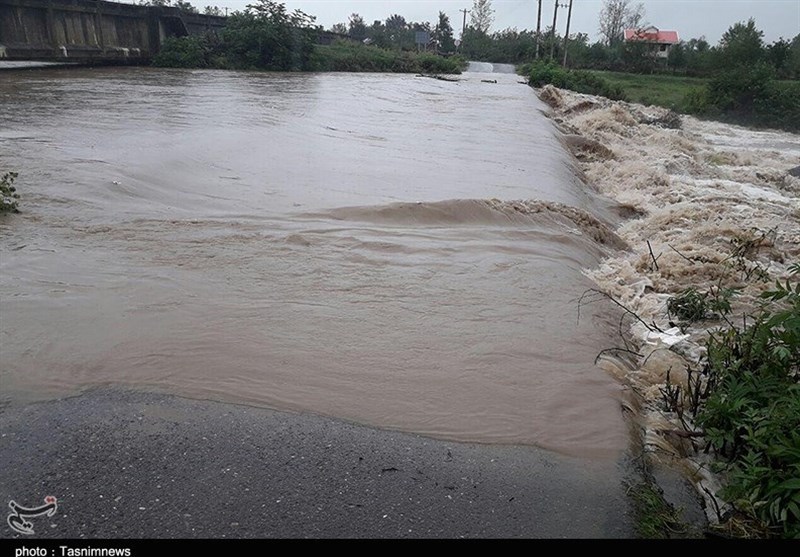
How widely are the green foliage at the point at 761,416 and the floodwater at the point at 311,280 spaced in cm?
60

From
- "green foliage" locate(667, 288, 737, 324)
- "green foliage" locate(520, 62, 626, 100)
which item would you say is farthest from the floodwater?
"green foliage" locate(520, 62, 626, 100)

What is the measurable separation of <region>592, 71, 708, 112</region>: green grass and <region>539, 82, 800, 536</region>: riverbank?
12.1 m

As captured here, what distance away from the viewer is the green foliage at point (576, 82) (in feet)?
108

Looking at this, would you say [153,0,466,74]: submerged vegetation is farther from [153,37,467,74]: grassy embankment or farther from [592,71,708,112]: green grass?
[592,71,708,112]: green grass

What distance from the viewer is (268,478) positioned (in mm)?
3207

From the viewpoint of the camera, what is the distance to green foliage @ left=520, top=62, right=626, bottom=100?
32906 mm

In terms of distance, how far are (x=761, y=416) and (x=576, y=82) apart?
34145 millimetres

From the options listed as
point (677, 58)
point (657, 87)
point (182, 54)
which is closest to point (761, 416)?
point (182, 54)

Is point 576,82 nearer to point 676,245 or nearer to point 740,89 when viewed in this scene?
point 740,89

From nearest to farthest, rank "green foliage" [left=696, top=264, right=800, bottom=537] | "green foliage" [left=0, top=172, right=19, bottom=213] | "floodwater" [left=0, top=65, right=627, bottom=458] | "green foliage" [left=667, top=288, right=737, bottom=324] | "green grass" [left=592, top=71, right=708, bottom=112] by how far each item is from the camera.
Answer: "green foliage" [left=696, top=264, right=800, bottom=537]
"floodwater" [left=0, top=65, right=627, bottom=458]
"green foliage" [left=667, top=288, right=737, bottom=324]
"green foliage" [left=0, top=172, right=19, bottom=213]
"green grass" [left=592, top=71, right=708, bottom=112]

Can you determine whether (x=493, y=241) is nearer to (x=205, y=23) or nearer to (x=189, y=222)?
(x=189, y=222)

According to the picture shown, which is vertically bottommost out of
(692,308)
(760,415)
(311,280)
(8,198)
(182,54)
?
(692,308)

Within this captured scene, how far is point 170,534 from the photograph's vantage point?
2.78 meters

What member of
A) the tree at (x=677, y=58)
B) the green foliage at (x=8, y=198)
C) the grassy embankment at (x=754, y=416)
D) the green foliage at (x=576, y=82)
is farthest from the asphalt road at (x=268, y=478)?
the tree at (x=677, y=58)
